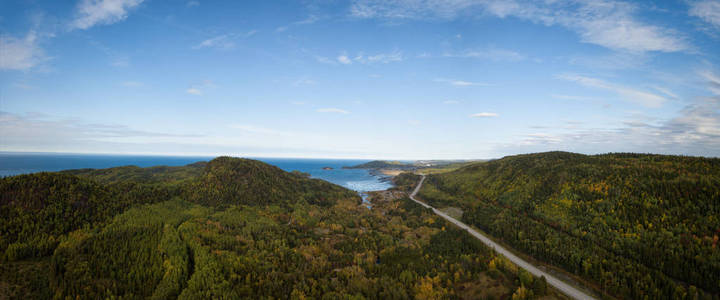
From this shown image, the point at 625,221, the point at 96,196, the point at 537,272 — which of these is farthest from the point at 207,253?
the point at 625,221

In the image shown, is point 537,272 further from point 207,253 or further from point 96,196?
point 96,196

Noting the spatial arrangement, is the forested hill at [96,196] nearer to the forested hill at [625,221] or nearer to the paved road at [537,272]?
the paved road at [537,272]

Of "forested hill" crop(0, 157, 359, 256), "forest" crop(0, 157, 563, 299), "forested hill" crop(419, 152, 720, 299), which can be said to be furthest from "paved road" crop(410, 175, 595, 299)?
"forested hill" crop(0, 157, 359, 256)

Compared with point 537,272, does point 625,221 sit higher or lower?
higher

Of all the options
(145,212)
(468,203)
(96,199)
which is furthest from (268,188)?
(468,203)

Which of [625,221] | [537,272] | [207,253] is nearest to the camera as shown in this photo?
[207,253]

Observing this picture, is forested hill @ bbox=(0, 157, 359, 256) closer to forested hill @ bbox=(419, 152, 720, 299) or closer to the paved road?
the paved road
